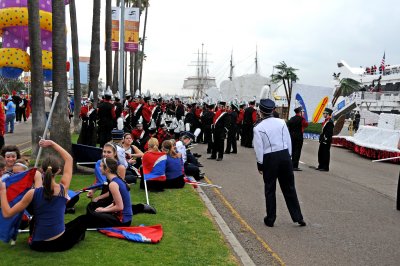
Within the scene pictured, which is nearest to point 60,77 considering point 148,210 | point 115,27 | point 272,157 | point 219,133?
point 148,210

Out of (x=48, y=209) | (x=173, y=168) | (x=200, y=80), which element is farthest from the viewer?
(x=200, y=80)

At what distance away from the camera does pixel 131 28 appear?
27156 millimetres

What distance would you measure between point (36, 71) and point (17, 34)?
14.1ft

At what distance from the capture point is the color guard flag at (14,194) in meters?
5.99

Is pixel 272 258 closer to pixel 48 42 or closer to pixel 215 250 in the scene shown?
pixel 215 250

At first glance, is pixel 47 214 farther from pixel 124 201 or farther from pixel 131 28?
pixel 131 28

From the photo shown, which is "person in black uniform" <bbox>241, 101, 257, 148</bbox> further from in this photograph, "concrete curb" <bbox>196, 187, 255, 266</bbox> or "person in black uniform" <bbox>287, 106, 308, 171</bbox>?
"concrete curb" <bbox>196, 187, 255, 266</bbox>

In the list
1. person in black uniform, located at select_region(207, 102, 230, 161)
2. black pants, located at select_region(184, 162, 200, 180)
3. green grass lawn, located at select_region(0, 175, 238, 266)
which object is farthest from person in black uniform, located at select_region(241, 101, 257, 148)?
green grass lawn, located at select_region(0, 175, 238, 266)

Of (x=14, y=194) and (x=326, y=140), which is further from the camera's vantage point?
(x=326, y=140)

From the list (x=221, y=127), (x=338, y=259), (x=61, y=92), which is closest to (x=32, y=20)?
(x=61, y=92)

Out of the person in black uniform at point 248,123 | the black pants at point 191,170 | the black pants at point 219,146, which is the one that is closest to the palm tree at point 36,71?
the black pants at point 191,170

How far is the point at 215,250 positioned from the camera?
6484 mm

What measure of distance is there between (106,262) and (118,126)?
28.5 feet

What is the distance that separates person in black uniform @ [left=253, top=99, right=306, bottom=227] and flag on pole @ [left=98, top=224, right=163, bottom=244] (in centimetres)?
218
